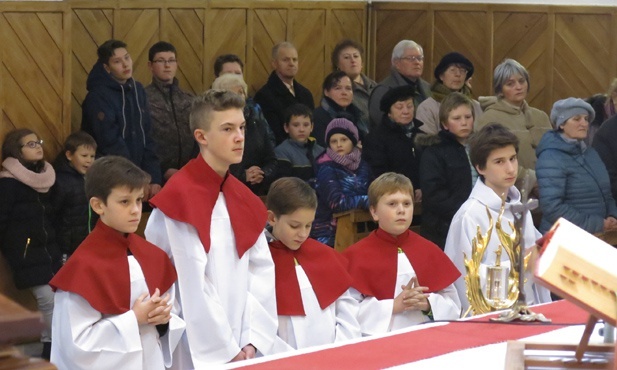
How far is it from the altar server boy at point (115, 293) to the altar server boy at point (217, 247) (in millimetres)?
119

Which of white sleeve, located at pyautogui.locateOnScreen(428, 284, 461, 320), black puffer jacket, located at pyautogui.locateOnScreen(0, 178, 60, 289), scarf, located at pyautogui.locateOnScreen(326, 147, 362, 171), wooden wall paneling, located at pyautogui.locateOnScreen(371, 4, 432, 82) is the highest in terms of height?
wooden wall paneling, located at pyautogui.locateOnScreen(371, 4, 432, 82)

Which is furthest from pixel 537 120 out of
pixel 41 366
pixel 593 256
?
pixel 41 366

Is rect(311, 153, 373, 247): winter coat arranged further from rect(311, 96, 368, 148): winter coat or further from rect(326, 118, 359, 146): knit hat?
rect(311, 96, 368, 148): winter coat

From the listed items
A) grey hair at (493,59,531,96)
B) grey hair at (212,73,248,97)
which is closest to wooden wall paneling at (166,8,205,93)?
grey hair at (212,73,248,97)

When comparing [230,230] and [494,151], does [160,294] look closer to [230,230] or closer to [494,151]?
[230,230]

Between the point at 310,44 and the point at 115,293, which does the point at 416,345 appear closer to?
the point at 115,293

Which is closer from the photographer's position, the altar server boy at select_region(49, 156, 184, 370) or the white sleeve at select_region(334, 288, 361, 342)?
the altar server boy at select_region(49, 156, 184, 370)

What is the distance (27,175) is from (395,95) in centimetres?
277

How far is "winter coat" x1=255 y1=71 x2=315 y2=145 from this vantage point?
913 centimetres

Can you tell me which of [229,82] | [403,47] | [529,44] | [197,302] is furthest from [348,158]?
[529,44]

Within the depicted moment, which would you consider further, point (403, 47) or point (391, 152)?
point (403, 47)

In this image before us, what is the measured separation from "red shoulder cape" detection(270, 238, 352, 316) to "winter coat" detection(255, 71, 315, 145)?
3.69 metres

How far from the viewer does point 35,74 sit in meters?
7.94

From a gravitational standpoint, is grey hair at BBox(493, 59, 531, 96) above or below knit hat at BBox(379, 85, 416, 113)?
above
